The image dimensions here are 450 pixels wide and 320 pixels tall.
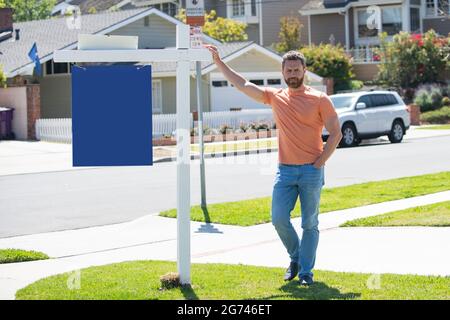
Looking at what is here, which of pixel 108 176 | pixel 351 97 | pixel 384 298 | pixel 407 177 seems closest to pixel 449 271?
pixel 384 298

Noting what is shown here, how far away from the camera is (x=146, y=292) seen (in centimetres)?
741

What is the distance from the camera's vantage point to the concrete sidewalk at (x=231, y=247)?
893 centimetres

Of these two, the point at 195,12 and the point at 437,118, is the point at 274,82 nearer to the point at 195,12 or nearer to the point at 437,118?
the point at 437,118

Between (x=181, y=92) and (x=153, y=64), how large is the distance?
1188 inches

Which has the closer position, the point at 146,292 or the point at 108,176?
the point at 146,292

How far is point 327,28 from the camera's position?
5534 cm

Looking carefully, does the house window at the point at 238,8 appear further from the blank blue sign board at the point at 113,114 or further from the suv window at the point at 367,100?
the blank blue sign board at the point at 113,114

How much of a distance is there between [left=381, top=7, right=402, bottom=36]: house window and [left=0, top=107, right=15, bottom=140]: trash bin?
2664 centimetres

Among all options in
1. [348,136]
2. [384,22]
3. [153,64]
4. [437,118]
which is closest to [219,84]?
[153,64]

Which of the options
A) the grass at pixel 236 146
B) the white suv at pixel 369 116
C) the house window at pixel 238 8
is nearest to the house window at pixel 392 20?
the house window at pixel 238 8

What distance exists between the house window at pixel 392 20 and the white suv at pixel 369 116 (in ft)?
77.1

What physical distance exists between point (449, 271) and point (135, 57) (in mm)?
3530

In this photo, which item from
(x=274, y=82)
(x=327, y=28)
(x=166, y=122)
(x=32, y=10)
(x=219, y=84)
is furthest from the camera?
(x=32, y=10)
